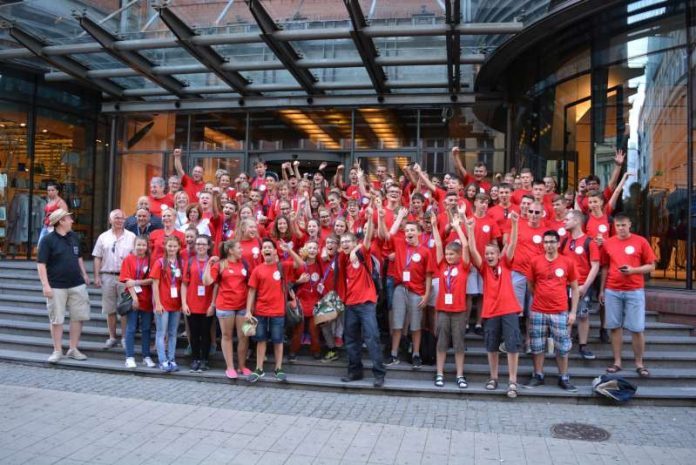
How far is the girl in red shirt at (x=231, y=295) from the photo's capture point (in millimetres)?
7250

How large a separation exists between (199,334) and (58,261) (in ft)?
7.35

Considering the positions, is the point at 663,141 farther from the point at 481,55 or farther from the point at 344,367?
the point at 344,367

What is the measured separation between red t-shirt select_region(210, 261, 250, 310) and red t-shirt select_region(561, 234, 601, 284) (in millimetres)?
4169

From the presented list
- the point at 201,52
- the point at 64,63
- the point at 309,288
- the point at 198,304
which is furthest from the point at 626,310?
the point at 64,63

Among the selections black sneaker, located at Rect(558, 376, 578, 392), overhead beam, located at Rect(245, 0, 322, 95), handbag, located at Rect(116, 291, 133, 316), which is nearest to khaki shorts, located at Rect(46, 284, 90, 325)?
handbag, located at Rect(116, 291, 133, 316)

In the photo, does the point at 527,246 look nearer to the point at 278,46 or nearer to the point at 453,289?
the point at 453,289

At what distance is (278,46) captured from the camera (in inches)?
425

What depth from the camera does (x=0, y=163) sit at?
47.1ft

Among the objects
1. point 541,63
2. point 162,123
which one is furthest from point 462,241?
point 162,123

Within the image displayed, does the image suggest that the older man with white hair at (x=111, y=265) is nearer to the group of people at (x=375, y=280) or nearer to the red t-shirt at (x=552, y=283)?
the group of people at (x=375, y=280)

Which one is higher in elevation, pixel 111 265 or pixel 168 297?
pixel 111 265

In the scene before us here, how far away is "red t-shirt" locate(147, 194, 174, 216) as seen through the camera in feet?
30.5

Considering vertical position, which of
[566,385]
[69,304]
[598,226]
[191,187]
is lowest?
[566,385]

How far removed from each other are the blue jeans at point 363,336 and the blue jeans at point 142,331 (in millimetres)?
2754
